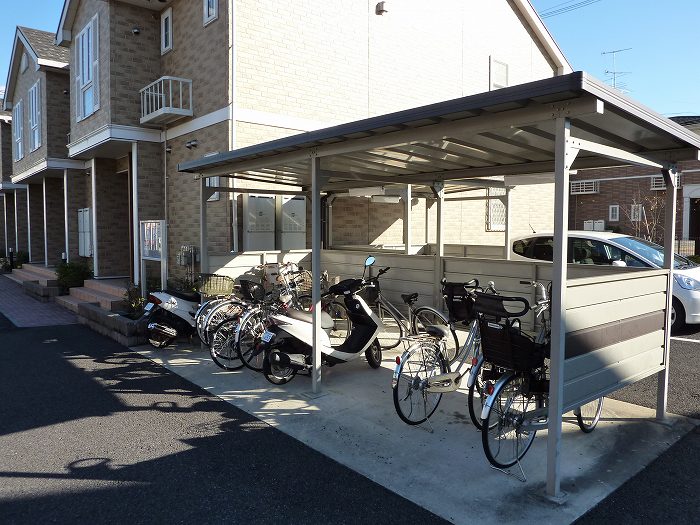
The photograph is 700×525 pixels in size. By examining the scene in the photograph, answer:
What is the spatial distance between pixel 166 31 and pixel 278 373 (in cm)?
896

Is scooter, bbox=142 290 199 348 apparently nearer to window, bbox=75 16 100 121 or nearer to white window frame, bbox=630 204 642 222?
window, bbox=75 16 100 121

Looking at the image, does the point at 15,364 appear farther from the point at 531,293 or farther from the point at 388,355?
the point at 531,293

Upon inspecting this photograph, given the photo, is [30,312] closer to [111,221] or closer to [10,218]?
[111,221]

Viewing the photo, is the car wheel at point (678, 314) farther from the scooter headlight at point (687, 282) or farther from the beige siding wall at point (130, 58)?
the beige siding wall at point (130, 58)

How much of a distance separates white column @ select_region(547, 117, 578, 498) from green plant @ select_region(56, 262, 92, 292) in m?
12.3

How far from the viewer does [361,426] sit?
4.59 m

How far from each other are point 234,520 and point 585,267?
205 inches

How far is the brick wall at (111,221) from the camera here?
1282 cm

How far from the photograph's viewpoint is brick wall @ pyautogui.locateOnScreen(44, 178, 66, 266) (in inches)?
662

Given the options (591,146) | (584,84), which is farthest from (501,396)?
(584,84)

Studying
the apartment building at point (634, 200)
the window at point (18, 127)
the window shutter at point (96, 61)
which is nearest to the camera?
the window shutter at point (96, 61)

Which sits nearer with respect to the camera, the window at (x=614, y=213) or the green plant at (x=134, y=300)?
the green plant at (x=134, y=300)

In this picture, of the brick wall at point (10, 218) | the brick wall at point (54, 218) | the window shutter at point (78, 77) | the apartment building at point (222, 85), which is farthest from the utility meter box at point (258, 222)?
the brick wall at point (10, 218)

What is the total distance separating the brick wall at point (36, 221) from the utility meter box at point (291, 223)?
40.7ft
